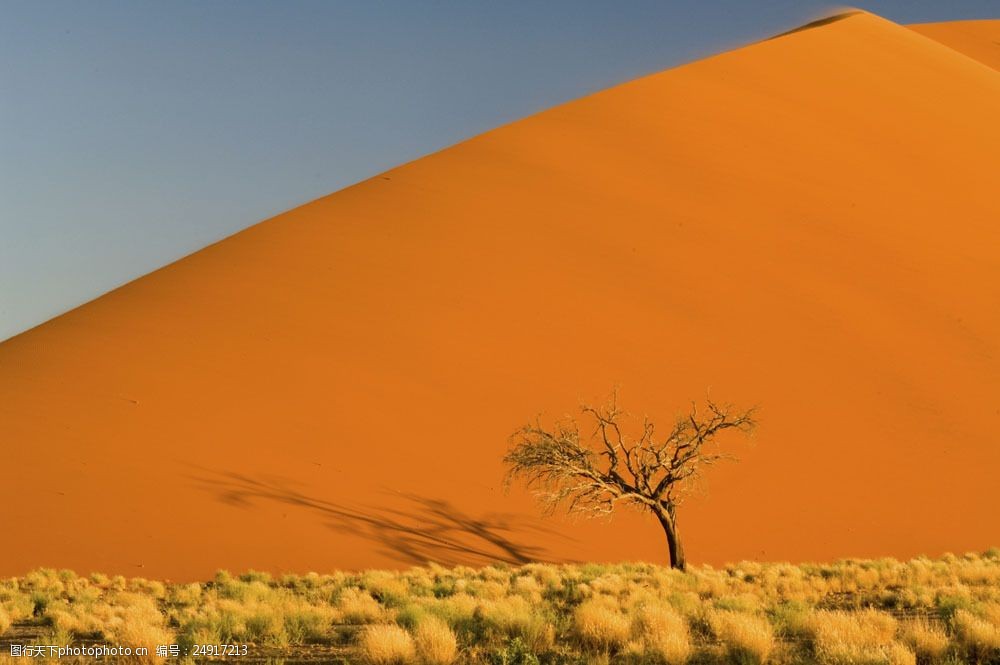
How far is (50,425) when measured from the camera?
18.7 meters

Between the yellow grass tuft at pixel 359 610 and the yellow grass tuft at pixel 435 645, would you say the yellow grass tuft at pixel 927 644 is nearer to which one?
the yellow grass tuft at pixel 435 645

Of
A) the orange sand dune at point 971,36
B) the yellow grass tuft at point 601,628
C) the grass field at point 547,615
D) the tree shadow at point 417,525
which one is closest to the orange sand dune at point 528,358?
the tree shadow at point 417,525

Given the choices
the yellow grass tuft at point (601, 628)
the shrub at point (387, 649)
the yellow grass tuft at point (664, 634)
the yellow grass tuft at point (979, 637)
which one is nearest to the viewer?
the shrub at point (387, 649)

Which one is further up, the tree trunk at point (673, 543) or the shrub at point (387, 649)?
the tree trunk at point (673, 543)

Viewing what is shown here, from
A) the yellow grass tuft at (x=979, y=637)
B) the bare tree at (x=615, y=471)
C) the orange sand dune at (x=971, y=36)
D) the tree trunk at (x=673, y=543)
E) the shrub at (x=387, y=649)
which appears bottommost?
the shrub at (x=387, y=649)

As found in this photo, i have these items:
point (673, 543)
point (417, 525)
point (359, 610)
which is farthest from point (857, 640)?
point (417, 525)

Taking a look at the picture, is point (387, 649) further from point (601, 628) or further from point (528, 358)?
point (528, 358)

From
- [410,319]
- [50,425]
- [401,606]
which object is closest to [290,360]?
[410,319]

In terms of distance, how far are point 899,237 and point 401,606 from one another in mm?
22445

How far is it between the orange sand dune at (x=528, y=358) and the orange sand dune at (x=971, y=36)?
32.5 meters

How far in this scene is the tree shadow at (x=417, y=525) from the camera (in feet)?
52.4

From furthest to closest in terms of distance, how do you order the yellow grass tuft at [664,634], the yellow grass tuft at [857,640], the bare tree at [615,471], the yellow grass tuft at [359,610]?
the bare tree at [615,471], the yellow grass tuft at [359,610], the yellow grass tuft at [664,634], the yellow grass tuft at [857,640]

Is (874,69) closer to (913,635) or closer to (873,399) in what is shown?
(873,399)

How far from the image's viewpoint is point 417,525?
1658cm
